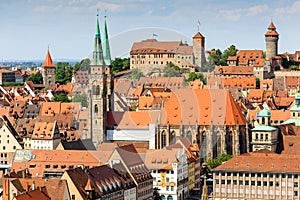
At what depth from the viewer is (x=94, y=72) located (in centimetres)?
10694

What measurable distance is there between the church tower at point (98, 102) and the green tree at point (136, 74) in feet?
165

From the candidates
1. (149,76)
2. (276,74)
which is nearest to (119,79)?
(149,76)

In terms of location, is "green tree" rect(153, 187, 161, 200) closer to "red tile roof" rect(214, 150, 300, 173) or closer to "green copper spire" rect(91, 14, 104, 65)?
"red tile roof" rect(214, 150, 300, 173)

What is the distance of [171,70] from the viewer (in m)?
165

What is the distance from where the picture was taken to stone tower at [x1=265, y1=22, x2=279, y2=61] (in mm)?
179250

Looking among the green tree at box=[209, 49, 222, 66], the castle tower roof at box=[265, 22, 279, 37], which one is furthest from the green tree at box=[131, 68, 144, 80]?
the castle tower roof at box=[265, 22, 279, 37]

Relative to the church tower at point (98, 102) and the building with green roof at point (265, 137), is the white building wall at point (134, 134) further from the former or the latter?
the building with green roof at point (265, 137)

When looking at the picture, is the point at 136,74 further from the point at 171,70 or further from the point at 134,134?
the point at 134,134

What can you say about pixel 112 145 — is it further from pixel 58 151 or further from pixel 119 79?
pixel 119 79

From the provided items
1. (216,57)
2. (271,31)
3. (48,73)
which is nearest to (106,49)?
(216,57)

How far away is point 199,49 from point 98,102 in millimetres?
67301

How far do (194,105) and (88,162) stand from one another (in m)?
23.0

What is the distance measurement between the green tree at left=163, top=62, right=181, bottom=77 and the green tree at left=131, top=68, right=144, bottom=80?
4.22 m

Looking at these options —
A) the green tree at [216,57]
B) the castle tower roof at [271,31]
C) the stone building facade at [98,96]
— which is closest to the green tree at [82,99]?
the stone building facade at [98,96]
